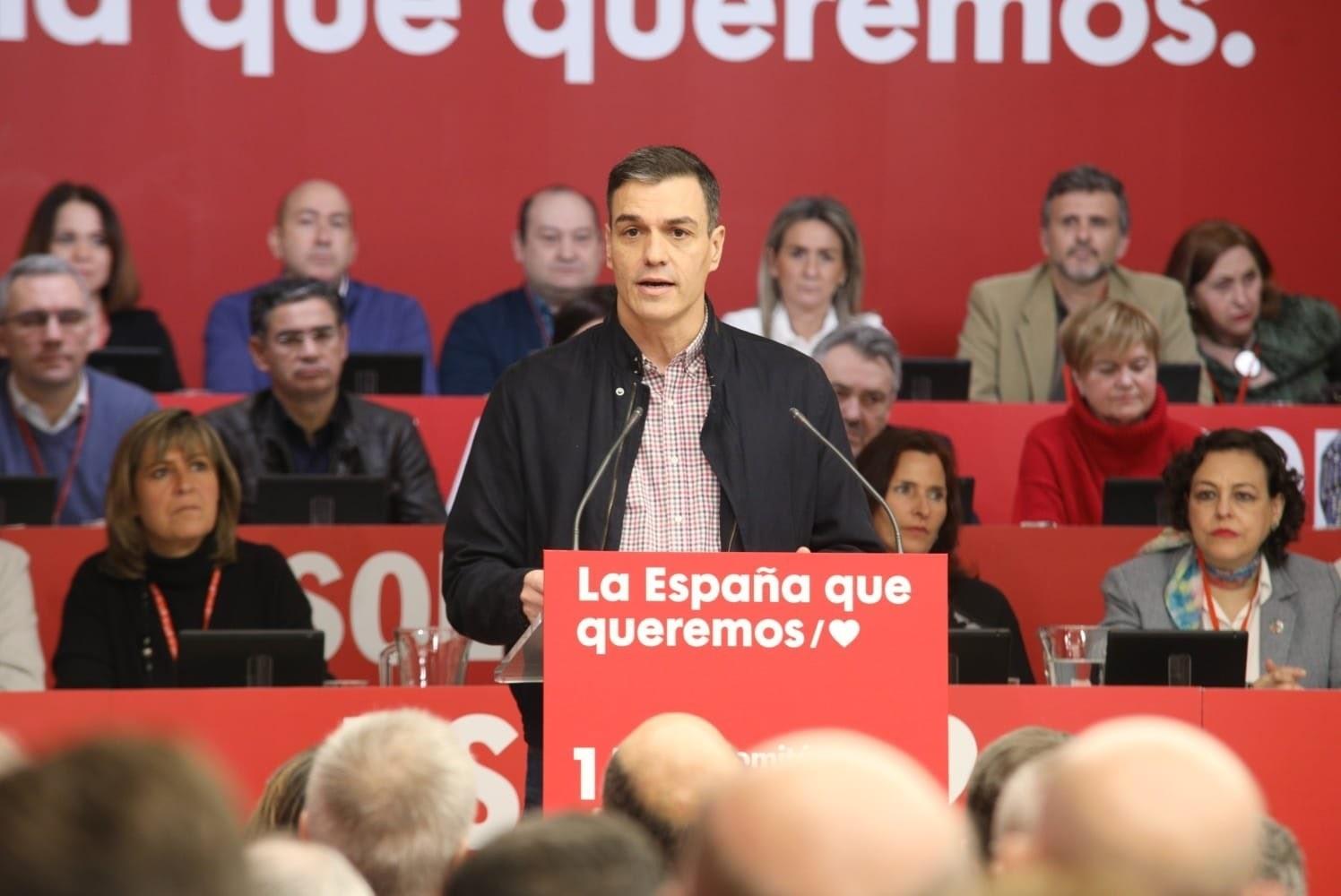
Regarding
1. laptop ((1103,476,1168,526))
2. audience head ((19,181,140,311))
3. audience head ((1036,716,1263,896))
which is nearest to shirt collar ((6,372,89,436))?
audience head ((19,181,140,311))

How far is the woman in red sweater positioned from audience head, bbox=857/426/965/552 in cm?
108

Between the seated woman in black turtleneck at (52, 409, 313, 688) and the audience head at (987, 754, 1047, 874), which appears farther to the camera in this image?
the seated woman in black turtleneck at (52, 409, 313, 688)

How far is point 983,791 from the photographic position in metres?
2.50

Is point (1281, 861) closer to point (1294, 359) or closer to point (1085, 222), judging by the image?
point (1085, 222)

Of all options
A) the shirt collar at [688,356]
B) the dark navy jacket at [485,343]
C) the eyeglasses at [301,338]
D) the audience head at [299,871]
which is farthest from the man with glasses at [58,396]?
the audience head at [299,871]

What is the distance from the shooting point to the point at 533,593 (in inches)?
114

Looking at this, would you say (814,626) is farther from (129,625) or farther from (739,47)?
(739,47)

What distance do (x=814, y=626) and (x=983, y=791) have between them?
34 cm

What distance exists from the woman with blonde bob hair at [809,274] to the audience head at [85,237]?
2.55 m

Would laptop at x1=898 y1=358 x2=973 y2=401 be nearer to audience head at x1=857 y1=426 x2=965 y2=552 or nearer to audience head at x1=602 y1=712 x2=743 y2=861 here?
audience head at x1=857 y1=426 x2=965 y2=552

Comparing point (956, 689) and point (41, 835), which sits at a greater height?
point (41, 835)

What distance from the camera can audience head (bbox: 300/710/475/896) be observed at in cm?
207

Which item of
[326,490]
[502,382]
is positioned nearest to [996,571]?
[326,490]

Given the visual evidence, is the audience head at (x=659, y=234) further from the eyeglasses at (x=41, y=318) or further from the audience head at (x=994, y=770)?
the eyeglasses at (x=41, y=318)
